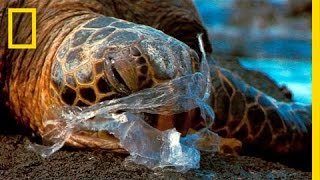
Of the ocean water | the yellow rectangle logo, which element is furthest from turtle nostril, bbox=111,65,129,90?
the ocean water

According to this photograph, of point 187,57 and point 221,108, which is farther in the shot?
point 221,108

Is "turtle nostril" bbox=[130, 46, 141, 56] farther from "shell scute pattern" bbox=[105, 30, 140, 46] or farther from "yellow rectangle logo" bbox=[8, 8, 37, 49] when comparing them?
"yellow rectangle logo" bbox=[8, 8, 37, 49]

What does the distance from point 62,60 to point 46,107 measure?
97 mm

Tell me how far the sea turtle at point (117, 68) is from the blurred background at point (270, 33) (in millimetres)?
67

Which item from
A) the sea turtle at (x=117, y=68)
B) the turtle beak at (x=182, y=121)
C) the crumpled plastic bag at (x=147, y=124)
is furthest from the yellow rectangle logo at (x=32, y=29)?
the turtle beak at (x=182, y=121)

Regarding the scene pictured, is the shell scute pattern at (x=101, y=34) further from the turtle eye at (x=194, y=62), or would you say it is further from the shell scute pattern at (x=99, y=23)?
the turtle eye at (x=194, y=62)

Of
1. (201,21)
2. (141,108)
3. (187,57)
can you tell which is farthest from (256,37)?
(141,108)

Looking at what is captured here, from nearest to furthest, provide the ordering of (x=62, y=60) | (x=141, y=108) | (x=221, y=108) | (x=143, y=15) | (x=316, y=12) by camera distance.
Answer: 1. (x=316, y=12)
2. (x=141, y=108)
3. (x=62, y=60)
4. (x=221, y=108)
5. (x=143, y=15)

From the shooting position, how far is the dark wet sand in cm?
118

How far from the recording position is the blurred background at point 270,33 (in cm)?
167

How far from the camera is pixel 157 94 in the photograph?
1256 mm

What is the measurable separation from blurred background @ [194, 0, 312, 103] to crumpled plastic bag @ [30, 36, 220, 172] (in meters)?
0.39

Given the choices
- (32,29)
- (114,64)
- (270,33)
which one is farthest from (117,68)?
(270,33)

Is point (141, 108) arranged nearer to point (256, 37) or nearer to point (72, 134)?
point (72, 134)
